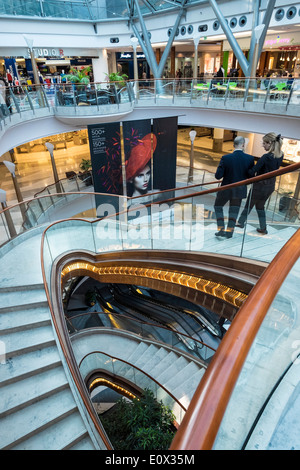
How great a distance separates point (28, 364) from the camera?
3738mm

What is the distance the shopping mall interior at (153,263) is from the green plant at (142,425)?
1.2 inches

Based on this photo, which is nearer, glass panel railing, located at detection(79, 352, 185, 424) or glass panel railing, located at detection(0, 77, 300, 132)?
glass panel railing, located at detection(79, 352, 185, 424)

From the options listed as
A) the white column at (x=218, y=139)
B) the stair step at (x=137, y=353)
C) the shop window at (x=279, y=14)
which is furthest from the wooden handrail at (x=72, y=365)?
the white column at (x=218, y=139)

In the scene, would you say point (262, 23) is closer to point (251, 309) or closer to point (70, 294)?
point (70, 294)

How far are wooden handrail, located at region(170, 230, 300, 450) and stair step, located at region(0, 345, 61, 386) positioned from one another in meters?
3.25

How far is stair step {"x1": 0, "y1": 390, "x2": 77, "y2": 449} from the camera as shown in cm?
311

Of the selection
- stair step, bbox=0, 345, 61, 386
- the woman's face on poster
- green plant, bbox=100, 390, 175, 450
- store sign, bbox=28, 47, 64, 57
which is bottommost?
green plant, bbox=100, 390, 175, 450

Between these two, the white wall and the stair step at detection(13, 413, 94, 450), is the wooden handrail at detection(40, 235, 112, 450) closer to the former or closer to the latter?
the stair step at detection(13, 413, 94, 450)

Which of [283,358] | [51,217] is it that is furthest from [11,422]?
[51,217]

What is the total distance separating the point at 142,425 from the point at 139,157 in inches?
335

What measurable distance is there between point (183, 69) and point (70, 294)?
71.3ft

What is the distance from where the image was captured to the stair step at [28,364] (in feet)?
11.8

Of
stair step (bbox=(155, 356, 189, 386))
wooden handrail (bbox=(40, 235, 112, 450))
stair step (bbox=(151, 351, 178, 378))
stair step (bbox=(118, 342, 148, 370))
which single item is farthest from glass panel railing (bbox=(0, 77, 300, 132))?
stair step (bbox=(155, 356, 189, 386))

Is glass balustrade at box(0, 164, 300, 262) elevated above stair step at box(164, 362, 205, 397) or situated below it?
above
